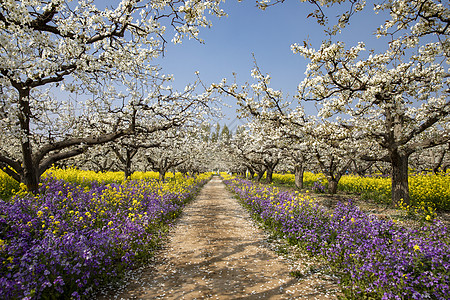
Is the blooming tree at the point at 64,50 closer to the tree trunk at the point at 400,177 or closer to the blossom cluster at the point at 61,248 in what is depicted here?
the blossom cluster at the point at 61,248

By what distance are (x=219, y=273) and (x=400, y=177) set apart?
10.5 m

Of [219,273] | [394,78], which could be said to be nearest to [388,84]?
[394,78]

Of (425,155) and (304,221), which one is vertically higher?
(425,155)

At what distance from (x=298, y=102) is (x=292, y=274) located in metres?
6.95

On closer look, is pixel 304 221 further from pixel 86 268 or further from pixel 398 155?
pixel 398 155

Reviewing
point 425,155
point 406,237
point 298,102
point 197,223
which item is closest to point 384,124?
point 298,102

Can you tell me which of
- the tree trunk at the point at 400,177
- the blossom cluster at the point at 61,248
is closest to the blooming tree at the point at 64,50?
the blossom cluster at the point at 61,248

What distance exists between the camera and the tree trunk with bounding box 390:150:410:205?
36.1 ft

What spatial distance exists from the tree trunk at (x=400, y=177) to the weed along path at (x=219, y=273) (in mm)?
7562

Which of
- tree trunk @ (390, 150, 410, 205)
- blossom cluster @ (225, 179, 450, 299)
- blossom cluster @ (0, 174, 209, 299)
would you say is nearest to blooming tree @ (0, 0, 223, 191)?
blossom cluster @ (0, 174, 209, 299)

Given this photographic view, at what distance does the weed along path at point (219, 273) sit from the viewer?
462 centimetres

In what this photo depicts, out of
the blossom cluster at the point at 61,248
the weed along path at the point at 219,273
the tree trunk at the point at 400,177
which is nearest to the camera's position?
the blossom cluster at the point at 61,248

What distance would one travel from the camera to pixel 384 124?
36.5 ft

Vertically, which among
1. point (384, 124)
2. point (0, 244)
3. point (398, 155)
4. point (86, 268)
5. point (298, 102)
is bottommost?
point (86, 268)
